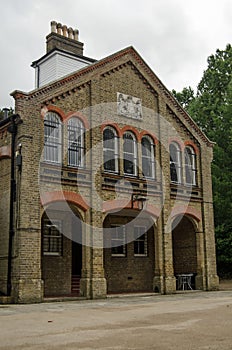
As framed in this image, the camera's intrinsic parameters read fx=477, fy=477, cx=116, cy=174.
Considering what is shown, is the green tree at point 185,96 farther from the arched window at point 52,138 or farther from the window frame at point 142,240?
the arched window at point 52,138

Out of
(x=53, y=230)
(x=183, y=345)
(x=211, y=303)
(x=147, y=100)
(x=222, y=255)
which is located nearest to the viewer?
(x=183, y=345)

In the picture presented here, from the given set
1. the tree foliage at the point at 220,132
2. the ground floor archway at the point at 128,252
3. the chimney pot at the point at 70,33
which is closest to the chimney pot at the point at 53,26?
the chimney pot at the point at 70,33

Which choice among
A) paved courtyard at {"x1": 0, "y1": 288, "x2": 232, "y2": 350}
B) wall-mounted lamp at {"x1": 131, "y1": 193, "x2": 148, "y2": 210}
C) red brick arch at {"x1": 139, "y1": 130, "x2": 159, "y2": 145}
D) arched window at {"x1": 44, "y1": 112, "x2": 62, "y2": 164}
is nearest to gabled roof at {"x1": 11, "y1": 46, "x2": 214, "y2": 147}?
arched window at {"x1": 44, "y1": 112, "x2": 62, "y2": 164}

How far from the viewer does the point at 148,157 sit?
72.3 feet

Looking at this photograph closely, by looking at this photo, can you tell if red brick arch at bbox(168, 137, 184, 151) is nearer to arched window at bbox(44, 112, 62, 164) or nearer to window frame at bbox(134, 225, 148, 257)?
window frame at bbox(134, 225, 148, 257)

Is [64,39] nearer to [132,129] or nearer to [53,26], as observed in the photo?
[53,26]

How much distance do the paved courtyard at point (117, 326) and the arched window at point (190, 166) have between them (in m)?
8.87

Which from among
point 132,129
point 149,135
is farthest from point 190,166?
point 132,129

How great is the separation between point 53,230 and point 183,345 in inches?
528

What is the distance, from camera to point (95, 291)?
1834 centimetres

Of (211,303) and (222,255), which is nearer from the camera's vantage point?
(211,303)

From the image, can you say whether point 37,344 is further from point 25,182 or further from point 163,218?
point 163,218

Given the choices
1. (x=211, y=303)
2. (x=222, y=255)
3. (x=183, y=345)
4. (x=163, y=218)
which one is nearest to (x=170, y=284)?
(x=163, y=218)

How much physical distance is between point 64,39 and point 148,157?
26.4ft
